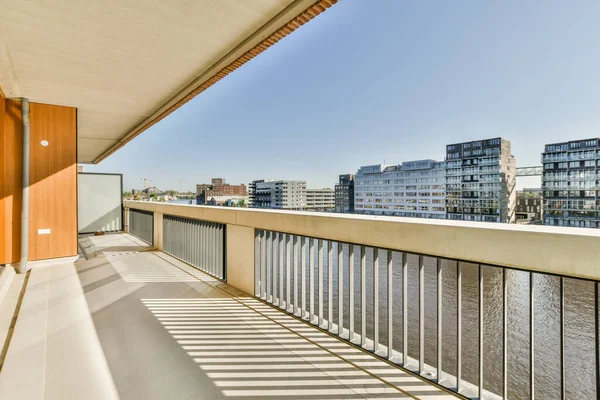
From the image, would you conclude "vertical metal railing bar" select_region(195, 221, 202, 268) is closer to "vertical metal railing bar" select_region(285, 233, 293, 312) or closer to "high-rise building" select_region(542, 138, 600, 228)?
"vertical metal railing bar" select_region(285, 233, 293, 312)

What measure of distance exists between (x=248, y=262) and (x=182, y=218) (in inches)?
91.7

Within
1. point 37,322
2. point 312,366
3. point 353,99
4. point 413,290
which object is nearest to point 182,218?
point 37,322

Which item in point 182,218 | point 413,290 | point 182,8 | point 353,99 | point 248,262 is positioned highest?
point 353,99

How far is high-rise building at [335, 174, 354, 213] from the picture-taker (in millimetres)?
32319

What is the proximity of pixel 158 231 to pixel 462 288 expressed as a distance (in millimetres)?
5673

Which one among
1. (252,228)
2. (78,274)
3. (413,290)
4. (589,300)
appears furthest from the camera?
(413,290)

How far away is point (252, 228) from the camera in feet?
10.5

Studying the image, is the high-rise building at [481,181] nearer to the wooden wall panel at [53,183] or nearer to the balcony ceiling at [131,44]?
the balcony ceiling at [131,44]

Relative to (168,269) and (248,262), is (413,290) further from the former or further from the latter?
(168,269)

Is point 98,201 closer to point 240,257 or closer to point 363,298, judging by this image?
point 240,257

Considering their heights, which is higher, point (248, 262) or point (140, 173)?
point (140, 173)

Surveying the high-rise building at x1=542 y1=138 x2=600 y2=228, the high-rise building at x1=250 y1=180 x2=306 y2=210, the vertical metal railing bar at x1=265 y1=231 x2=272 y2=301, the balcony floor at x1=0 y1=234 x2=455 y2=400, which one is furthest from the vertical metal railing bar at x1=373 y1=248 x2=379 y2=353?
the high-rise building at x1=250 y1=180 x2=306 y2=210

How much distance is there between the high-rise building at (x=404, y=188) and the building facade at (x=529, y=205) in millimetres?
6644

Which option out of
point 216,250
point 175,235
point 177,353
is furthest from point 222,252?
point 175,235
